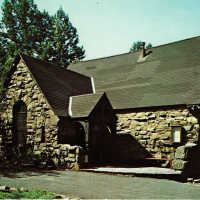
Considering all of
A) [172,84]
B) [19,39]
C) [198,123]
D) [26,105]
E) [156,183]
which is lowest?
[156,183]

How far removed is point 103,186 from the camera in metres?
8.23

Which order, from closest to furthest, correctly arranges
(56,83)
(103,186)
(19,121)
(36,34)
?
(103,186), (19,121), (56,83), (36,34)

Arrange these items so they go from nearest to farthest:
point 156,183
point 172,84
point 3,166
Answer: point 156,183
point 3,166
point 172,84

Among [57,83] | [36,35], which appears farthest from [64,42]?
[57,83]

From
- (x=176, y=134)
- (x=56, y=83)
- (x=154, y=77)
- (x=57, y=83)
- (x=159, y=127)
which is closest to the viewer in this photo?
(x=176, y=134)

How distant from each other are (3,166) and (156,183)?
694 cm

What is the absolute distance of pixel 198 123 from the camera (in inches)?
496

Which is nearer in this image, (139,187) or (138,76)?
(139,187)

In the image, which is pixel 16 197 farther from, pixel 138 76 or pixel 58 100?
pixel 138 76

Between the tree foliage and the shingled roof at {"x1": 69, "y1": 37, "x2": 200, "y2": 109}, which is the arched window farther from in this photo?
the tree foliage

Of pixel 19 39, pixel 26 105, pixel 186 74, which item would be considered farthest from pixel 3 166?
pixel 19 39

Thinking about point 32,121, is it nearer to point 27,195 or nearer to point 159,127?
point 159,127

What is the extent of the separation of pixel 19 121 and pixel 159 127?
25.7 ft

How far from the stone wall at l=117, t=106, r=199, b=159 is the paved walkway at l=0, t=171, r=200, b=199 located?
378cm
